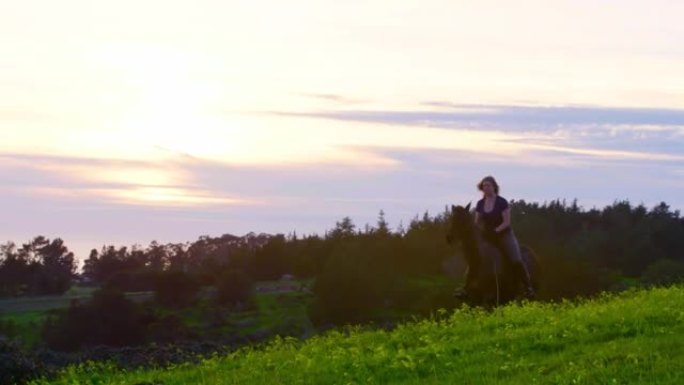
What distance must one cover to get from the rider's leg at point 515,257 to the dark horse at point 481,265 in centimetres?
10

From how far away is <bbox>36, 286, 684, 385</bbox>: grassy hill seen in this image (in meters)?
14.6

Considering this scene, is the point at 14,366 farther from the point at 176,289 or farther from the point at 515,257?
the point at 176,289

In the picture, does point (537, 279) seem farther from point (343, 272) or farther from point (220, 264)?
point (220, 264)

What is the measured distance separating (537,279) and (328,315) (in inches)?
648

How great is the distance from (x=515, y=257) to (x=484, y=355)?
32.8 feet

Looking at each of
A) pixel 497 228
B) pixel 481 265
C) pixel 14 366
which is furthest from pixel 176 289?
pixel 14 366

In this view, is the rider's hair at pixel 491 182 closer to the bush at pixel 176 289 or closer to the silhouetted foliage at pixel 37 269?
the bush at pixel 176 289

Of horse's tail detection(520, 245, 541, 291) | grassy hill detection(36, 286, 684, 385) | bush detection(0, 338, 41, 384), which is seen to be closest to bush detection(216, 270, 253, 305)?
horse's tail detection(520, 245, 541, 291)

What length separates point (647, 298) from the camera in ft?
73.2

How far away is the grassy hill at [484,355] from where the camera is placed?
14586mm

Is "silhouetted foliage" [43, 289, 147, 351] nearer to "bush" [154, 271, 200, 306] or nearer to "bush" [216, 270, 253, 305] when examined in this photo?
"bush" [154, 271, 200, 306]

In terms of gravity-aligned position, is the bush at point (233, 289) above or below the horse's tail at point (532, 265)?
below

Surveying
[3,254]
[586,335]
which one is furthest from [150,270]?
[586,335]

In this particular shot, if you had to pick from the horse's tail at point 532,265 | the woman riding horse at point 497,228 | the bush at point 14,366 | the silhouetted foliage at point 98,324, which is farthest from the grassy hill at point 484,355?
the silhouetted foliage at point 98,324
